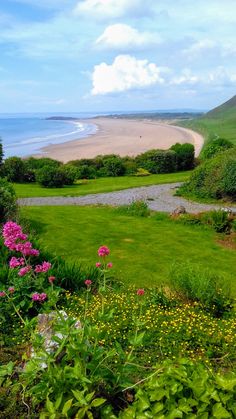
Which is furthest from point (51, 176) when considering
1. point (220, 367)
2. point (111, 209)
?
point (220, 367)

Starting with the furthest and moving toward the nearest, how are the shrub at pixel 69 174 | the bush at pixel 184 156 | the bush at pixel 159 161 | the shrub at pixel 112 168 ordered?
the bush at pixel 184 156 < the bush at pixel 159 161 < the shrub at pixel 112 168 < the shrub at pixel 69 174

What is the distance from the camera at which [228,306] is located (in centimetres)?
801

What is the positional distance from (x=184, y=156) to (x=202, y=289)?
107ft

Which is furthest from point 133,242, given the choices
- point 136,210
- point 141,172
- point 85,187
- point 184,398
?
point 141,172

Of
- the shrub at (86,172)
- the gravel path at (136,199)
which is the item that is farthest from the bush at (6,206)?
the shrub at (86,172)

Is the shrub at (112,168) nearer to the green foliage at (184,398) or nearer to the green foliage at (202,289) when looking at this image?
the green foliage at (202,289)

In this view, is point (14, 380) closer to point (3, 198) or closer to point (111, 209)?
point (3, 198)

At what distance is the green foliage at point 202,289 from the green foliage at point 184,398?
3831 mm

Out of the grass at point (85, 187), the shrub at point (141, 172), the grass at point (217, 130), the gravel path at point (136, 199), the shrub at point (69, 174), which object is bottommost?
the gravel path at point (136, 199)

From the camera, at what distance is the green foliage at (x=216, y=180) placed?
23.8 metres

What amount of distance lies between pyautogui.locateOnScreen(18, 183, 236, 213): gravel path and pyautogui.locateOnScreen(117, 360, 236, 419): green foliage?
55.6ft

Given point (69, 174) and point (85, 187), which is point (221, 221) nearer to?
point (85, 187)

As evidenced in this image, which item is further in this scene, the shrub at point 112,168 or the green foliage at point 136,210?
the shrub at point 112,168

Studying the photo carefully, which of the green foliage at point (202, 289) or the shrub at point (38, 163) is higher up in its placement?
the shrub at point (38, 163)
